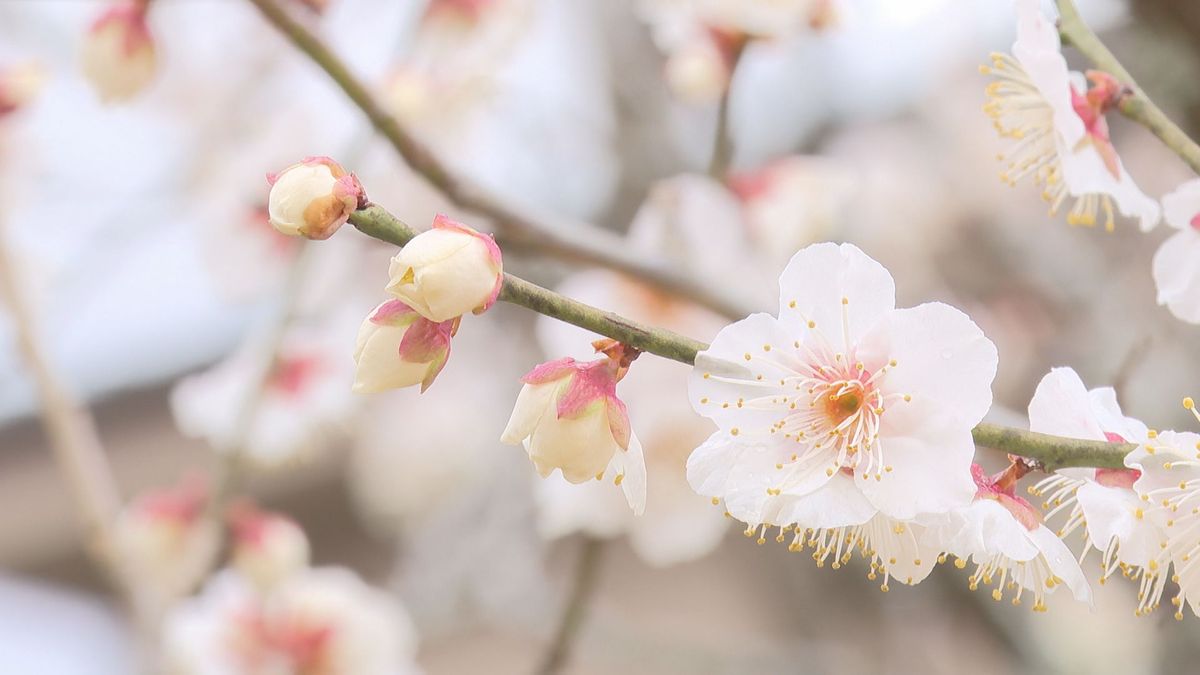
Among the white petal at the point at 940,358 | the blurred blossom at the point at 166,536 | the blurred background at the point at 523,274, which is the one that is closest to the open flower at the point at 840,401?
the white petal at the point at 940,358

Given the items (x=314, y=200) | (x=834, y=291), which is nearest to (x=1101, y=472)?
(x=834, y=291)

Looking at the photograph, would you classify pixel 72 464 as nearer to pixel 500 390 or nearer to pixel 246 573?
pixel 246 573

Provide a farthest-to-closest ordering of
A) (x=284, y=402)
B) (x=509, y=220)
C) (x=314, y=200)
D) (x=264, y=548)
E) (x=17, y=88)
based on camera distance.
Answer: (x=284, y=402)
(x=264, y=548)
(x=17, y=88)
(x=509, y=220)
(x=314, y=200)

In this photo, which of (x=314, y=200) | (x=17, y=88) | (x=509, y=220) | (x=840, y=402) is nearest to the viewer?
(x=314, y=200)

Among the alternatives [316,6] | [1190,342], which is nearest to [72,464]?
[316,6]

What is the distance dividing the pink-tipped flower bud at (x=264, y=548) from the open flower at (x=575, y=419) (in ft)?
2.28

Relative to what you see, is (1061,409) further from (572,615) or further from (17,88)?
(17,88)

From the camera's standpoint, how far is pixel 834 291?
47 centimetres

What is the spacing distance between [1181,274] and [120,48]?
28.9 inches

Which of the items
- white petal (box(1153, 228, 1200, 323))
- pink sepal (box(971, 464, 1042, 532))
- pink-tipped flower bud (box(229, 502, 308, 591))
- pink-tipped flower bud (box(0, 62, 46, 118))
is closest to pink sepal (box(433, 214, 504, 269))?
pink sepal (box(971, 464, 1042, 532))

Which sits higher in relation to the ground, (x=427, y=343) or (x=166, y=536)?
(x=427, y=343)

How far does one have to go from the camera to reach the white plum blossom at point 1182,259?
518mm

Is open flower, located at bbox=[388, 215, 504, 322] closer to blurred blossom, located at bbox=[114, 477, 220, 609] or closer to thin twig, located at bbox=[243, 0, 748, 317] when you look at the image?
thin twig, located at bbox=[243, 0, 748, 317]

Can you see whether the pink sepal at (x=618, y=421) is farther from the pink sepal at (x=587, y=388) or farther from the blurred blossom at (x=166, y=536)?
the blurred blossom at (x=166, y=536)
